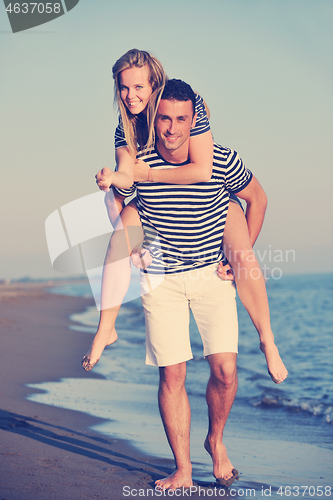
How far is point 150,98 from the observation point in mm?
2848

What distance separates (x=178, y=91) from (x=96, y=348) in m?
1.53

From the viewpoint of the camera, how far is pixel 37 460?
3.17 m

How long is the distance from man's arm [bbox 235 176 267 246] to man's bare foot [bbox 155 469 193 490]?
1.41 metres

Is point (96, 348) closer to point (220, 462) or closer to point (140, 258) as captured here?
point (140, 258)

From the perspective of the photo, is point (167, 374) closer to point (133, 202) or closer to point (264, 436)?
point (133, 202)

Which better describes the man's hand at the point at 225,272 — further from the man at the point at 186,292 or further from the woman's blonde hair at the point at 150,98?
the woman's blonde hair at the point at 150,98

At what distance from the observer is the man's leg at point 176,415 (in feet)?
9.70

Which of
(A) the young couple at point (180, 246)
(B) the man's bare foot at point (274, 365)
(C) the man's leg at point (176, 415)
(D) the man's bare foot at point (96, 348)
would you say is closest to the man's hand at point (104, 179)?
(A) the young couple at point (180, 246)

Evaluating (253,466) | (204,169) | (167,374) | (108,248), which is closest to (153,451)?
(253,466)

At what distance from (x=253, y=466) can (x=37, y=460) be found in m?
1.41

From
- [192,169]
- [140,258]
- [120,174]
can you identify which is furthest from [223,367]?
[120,174]

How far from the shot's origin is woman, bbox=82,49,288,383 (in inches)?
112

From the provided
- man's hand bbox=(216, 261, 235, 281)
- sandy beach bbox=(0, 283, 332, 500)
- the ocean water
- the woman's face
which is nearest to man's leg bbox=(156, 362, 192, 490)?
sandy beach bbox=(0, 283, 332, 500)

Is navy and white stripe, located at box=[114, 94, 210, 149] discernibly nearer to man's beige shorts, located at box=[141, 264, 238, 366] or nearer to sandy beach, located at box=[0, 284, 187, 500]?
man's beige shorts, located at box=[141, 264, 238, 366]
